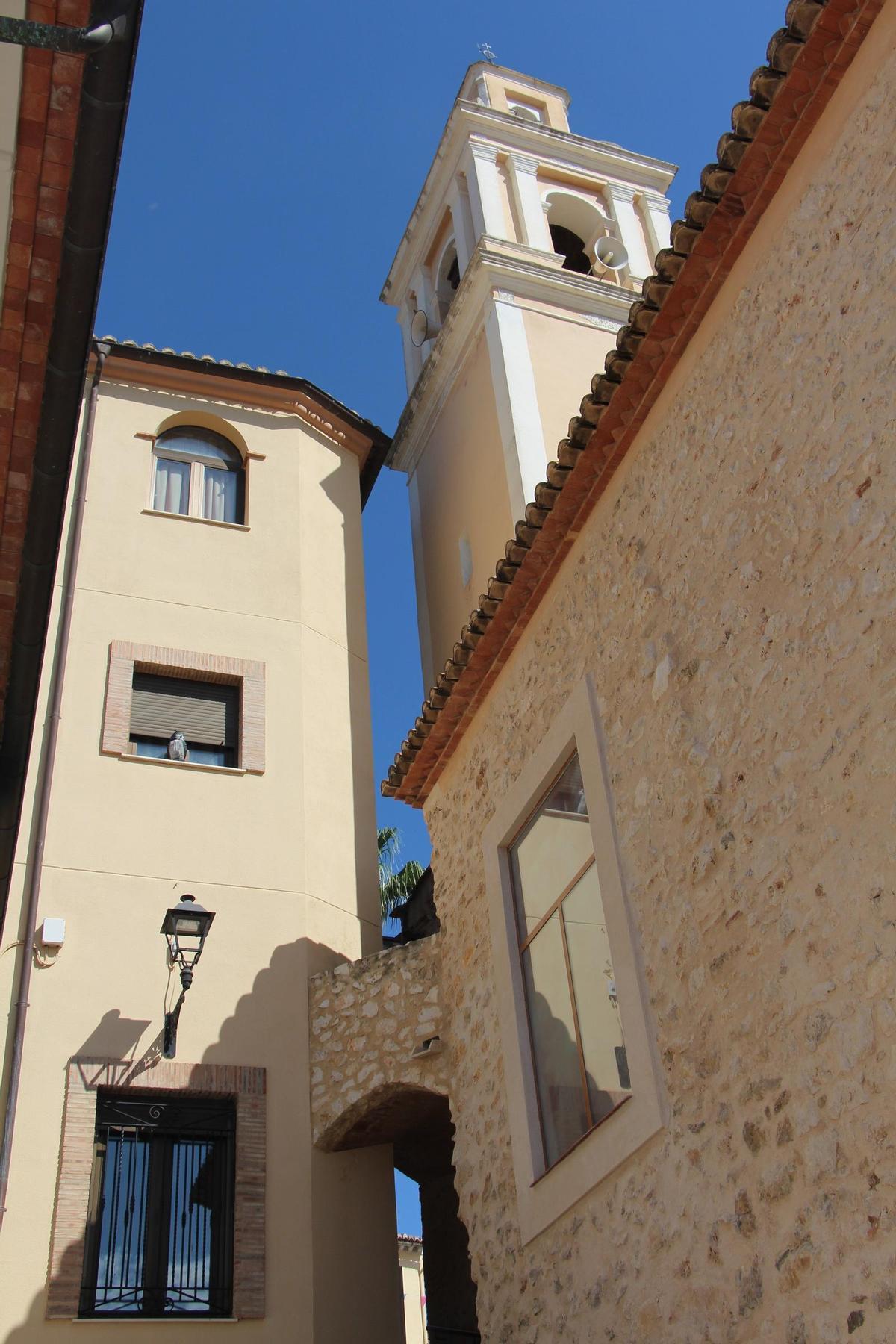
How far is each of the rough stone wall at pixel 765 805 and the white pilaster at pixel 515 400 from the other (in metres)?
6.28

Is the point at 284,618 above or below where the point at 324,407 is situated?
below

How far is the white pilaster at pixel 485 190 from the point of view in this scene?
55.3ft

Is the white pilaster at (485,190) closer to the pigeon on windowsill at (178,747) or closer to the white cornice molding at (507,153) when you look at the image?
the white cornice molding at (507,153)

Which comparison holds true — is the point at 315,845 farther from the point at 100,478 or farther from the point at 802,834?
the point at 802,834

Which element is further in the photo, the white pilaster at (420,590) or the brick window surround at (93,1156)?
the white pilaster at (420,590)

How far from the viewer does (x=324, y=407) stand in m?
14.9

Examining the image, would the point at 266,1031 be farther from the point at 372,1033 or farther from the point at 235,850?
the point at 235,850

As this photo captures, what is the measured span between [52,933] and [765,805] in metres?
6.13

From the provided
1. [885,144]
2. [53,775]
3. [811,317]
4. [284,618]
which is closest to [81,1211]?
[53,775]

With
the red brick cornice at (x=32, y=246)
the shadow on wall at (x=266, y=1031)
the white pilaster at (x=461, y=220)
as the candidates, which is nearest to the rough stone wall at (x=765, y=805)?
the shadow on wall at (x=266, y=1031)

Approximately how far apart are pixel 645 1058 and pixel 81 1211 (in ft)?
15.2

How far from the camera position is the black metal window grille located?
9.23 m

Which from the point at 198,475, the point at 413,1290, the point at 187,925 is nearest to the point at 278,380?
the point at 198,475

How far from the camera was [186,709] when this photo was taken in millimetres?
12141
